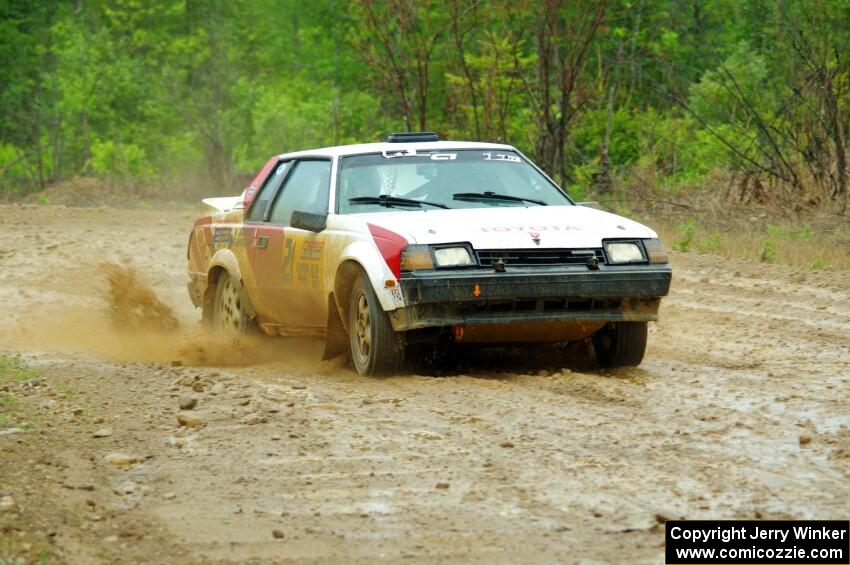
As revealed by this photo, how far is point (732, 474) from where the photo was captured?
532cm

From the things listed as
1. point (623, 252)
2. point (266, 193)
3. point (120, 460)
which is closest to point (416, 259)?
point (623, 252)

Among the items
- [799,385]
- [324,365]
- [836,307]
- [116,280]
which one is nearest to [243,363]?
[324,365]

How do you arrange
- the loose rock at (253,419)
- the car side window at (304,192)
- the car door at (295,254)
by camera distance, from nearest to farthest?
the loose rock at (253,419), the car door at (295,254), the car side window at (304,192)

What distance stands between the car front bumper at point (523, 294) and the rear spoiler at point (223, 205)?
294 centimetres

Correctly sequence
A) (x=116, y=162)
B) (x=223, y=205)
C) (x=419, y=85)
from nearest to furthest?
(x=223, y=205), (x=419, y=85), (x=116, y=162)

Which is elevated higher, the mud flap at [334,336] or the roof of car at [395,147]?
the roof of car at [395,147]

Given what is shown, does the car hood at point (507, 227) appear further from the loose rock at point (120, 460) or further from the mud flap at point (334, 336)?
the loose rock at point (120, 460)

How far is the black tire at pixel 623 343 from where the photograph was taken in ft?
27.6

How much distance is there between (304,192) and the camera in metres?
9.48

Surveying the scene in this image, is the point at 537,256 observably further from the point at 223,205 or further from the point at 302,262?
the point at 223,205

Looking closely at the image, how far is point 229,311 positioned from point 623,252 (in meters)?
3.41

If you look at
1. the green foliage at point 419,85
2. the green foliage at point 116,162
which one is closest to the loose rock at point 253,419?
the green foliage at point 419,85

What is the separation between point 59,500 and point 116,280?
6.77 metres

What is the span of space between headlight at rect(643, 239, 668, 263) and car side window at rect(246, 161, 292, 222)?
2893 mm
